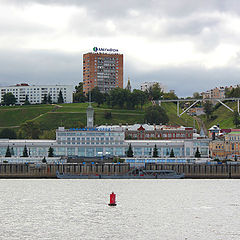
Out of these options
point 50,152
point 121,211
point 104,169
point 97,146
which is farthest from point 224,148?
point 121,211

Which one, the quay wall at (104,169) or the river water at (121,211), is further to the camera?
the quay wall at (104,169)

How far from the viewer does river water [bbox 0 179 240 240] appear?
84.0 meters

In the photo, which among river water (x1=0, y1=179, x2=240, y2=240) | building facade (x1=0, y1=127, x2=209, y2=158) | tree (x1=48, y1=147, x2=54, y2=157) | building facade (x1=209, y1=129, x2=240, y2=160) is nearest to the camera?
river water (x1=0, y1=179, x2=240, y2=240)

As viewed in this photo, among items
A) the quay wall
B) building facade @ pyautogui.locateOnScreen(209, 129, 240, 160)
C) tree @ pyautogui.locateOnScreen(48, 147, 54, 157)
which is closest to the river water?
the quay wall

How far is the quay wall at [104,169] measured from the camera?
152 m

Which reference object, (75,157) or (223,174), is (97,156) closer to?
(75,157)

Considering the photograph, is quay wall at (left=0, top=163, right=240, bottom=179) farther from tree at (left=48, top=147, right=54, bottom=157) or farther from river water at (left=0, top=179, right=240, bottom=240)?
tree at (left=48, top=147, right=54, bottom=157)

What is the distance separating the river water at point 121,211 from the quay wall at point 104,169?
16427 mm

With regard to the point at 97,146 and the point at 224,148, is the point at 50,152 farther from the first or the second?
the point at 224,148

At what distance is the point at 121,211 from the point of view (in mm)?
98750

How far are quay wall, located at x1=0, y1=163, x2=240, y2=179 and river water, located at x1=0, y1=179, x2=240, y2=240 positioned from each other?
16427mm

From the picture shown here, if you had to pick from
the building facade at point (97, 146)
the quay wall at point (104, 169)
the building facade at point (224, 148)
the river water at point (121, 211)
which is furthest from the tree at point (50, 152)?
the building facade at point (224, 148)

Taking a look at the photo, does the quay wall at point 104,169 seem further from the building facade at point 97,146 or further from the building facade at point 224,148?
the building facade at point 224,148

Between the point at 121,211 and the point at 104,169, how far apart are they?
178 ft
